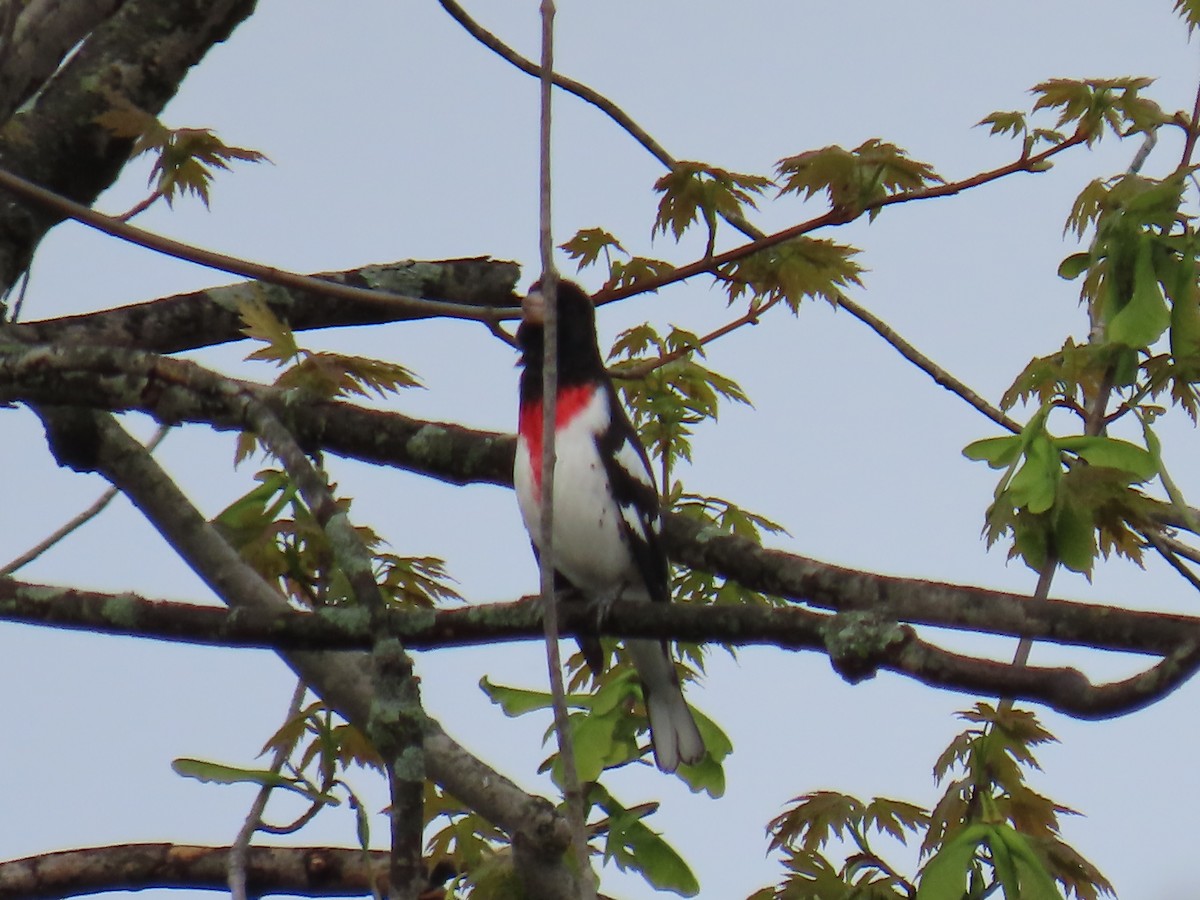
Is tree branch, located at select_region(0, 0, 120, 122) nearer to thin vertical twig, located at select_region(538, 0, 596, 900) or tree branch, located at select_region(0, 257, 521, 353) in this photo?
Result: tree branch, located at select_region(0, 257, 521, 353)

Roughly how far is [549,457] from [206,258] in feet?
2.42

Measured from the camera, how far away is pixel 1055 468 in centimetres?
325

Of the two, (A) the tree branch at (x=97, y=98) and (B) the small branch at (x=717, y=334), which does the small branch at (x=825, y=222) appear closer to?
(B) the small branch at (x=717, y=334)

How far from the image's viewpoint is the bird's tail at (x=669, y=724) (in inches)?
163

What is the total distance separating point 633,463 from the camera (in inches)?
190

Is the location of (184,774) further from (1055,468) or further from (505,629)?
(1055,468)

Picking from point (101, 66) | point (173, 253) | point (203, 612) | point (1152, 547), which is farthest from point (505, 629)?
point (101, 66)

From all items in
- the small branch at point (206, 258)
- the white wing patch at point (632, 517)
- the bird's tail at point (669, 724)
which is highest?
the white wing patch at point (632, 517)

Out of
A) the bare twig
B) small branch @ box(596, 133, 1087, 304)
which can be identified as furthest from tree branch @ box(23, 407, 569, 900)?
small branch @ box(596, 133, 1087, 304)

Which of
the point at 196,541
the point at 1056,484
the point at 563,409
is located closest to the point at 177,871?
the point at 196,541

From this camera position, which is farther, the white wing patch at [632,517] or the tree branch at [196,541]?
the white wing patch at [632,517]

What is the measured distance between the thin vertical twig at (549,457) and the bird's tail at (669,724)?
174cm

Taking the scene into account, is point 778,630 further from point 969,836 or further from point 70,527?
point 70,527

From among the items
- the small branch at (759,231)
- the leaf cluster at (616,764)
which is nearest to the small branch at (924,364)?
the small branch at (759,231)
